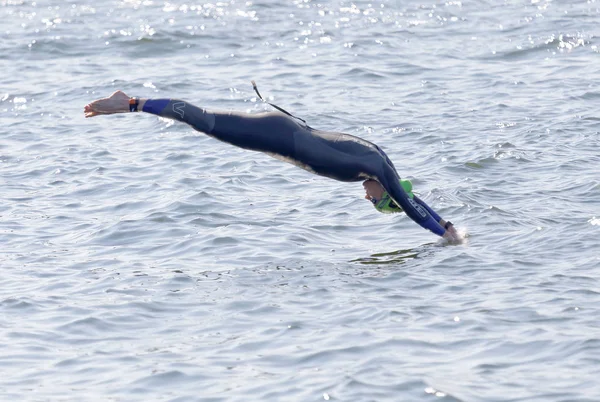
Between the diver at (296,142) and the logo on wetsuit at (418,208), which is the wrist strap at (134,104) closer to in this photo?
the diver at (296,142)

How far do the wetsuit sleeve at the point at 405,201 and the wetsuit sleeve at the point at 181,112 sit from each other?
1.93m

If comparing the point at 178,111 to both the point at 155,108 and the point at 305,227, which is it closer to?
the point at 155,108

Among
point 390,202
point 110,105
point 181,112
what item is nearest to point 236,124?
point 181,112

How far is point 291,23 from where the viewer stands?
27.4 meters

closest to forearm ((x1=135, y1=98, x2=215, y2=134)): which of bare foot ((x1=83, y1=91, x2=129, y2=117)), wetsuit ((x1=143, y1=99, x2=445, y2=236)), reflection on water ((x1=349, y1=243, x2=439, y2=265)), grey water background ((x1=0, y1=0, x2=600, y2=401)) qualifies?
wetsuit ((x1=143, y1=99, x2=445, y2=236))

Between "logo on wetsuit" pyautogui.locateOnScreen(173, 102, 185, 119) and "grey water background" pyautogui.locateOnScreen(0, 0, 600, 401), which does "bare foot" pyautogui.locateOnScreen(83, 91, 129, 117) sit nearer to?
"logo on wetsuit" pyautogui.locateOnScreen(173, 102, 185, 119)

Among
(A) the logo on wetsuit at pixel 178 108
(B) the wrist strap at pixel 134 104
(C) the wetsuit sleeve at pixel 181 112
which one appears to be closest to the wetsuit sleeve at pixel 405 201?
(C) the wetsuit sleeve at pixel 181 112

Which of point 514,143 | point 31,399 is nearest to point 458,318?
point 31,399

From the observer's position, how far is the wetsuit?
452 inches

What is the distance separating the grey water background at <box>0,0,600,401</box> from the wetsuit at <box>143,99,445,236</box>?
0.91 m

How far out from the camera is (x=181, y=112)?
11430 mm

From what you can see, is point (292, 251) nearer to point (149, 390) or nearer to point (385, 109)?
point (149, 390)

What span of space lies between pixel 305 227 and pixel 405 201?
70.9 inches

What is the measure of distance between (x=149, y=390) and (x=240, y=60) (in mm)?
15732
